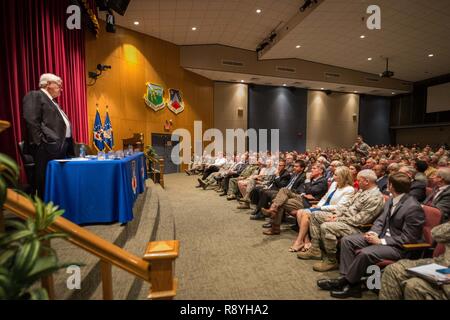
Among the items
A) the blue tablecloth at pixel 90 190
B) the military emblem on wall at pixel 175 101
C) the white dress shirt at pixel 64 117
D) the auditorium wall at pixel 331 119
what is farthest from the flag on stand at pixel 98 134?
the auditorium wall at pixel 331 119

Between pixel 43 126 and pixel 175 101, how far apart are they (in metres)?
7.75

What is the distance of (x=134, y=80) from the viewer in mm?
8305

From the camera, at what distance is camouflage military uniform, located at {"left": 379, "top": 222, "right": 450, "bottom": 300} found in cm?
160

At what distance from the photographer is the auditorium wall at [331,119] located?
44.8 ft

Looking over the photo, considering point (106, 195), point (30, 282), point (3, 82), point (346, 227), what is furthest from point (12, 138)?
point (346, 227)

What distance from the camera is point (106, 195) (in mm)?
2441

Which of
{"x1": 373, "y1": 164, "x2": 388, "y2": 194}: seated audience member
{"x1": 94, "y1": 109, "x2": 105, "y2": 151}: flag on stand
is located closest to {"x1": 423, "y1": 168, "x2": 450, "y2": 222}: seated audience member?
{"x1": 373, "y1": 164, "x2": 388, "y2": 194}: seated audience member

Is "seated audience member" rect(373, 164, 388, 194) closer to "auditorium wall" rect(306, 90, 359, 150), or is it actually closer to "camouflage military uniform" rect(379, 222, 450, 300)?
"camouflage military uniform" rect(379, 222, 450, 300)

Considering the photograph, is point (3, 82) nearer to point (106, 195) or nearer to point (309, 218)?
point (106, 195)

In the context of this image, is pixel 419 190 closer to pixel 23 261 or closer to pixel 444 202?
pixel 444 202

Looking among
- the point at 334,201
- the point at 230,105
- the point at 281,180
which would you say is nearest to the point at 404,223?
the point at 334,201

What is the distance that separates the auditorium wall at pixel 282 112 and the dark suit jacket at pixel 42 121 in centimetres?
1034

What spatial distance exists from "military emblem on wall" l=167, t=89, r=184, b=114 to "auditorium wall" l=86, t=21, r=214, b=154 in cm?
16

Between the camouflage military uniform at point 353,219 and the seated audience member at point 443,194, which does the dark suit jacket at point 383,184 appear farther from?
the camouflage military uniform at point 353,219
